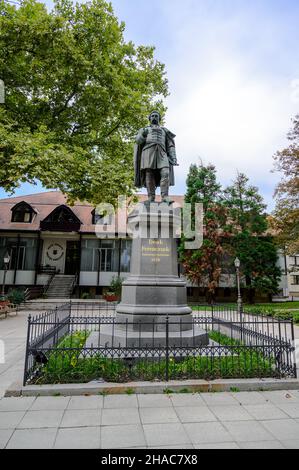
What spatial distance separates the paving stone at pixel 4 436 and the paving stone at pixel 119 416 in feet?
3.51

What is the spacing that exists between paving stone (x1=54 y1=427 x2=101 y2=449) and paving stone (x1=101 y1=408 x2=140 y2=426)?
232mm

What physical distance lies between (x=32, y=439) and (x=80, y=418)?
2.14ft

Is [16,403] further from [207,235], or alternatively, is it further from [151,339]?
[207,235]

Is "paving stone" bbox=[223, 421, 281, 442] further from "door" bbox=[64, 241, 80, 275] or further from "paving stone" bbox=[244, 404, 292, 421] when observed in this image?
"door" bbox=[64, 241, 80, 275]

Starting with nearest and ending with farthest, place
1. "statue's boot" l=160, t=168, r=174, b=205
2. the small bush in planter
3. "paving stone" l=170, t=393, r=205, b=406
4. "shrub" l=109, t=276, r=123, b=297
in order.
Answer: "paving stone" l=170, t=393, r=205, b=406 < "statue's boot" l=160, t=168, r=174, b=205 < "shrub" l=109, t=276, r=123, b=297 < the small bush in planter

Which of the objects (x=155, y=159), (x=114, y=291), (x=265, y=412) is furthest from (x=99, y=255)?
(x=265, y=412)

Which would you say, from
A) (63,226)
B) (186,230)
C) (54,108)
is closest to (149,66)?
(54,108)

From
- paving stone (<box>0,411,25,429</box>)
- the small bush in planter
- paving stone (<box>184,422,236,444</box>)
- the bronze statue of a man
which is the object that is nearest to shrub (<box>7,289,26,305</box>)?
the small bush in planter

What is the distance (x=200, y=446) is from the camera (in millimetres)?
3156

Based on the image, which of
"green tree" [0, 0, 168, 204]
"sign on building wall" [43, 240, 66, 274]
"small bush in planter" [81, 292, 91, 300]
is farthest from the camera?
"sign on building wall" [43, 240, 66, 274]

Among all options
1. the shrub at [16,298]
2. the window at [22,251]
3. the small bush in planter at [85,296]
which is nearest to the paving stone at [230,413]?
the shrub at [16,298]

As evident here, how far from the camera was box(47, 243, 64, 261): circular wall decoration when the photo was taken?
29297mm

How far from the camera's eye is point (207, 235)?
25.2 meters

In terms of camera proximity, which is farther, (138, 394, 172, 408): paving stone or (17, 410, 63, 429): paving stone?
(138, 394, 172, 408): paving stone
